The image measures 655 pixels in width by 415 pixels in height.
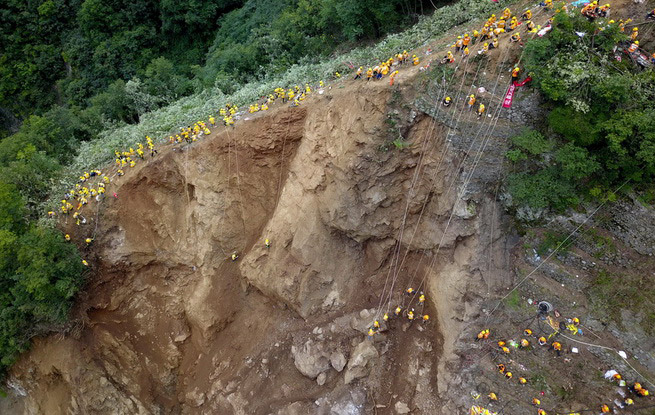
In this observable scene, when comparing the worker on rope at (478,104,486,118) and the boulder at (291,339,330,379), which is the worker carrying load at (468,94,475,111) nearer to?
the worker on rope at (478,104,486,118)

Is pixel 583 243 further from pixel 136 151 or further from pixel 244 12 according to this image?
pixel 244 12

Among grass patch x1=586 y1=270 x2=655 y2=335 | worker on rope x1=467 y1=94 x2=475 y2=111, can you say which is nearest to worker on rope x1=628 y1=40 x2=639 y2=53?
worker on rope x1=467 y1=94 x2=475 y2=111

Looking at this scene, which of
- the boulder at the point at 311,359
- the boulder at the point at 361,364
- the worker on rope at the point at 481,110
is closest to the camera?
the worker on rope at the point at 481,110

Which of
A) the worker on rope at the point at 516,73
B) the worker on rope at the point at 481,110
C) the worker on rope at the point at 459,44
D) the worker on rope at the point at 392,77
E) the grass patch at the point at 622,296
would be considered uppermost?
the worker on rope at the point at 459,44

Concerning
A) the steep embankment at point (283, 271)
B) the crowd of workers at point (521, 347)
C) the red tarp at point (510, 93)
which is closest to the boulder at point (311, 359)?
the steep embankment at point (283, 271)

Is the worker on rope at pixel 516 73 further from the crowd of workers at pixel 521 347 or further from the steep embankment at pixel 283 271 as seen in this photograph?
the crowd of workers at pixel 521 347

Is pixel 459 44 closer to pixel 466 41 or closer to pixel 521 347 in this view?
pixel 466 41

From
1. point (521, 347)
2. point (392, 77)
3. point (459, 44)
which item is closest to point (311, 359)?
point (521, 347)

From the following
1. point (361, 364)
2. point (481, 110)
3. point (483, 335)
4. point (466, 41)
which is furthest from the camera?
point (361, 364)
